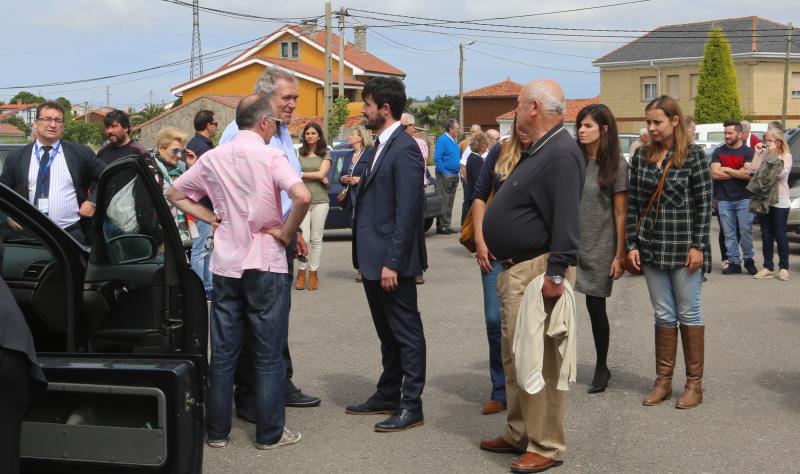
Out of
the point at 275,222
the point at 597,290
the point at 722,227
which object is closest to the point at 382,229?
the point at 275,222

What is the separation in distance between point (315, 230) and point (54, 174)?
169 inches

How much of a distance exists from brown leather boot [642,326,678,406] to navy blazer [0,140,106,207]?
4.35m

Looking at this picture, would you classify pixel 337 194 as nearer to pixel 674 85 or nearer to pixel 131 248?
pixel 131 248

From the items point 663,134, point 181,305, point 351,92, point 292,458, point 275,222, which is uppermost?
point 351,92

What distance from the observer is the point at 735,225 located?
12828mm

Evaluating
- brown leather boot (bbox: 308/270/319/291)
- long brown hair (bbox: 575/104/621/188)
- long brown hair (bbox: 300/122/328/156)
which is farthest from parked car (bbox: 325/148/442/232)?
long brown hair (bbox: 575/104/621/188)

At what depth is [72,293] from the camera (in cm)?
477

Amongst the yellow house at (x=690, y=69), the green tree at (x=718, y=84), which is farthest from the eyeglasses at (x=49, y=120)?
the yellow house at (x=690, y=69)

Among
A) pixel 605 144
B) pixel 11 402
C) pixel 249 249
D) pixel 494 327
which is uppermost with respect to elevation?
pixel 605 144

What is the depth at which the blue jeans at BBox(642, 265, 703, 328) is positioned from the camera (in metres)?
6.55

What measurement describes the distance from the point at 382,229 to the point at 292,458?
142 cm

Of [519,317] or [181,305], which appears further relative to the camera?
[519,317]

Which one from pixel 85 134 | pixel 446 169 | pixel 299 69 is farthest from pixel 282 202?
pixel 85 134

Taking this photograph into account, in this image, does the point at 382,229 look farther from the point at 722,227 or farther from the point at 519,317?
the point at 722,227
